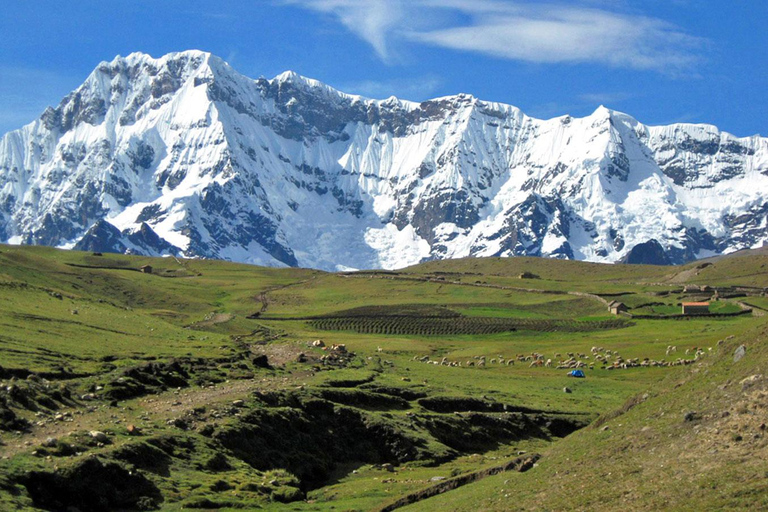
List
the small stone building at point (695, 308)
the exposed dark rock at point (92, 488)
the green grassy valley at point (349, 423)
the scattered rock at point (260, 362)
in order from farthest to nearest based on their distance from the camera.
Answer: the small stone building at point (695, 308)
the scattered rock at point (260, 362)
the exposed dark rock at point (92, 488)
the green grassy valley at point (349, 423)

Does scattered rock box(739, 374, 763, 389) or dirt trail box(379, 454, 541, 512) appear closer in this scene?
scattered rock box(739, 374, 763, 389)

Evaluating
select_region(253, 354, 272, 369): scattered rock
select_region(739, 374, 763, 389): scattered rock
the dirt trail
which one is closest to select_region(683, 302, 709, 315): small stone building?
select_region(253, 354, 272, 369): scattered rock

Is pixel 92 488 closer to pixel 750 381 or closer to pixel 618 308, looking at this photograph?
pixel 750 381

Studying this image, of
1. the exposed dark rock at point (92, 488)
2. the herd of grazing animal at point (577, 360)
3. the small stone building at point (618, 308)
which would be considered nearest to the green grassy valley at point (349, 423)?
the exposed dark rock at point (92, 488)

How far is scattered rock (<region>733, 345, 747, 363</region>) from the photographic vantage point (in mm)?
34469

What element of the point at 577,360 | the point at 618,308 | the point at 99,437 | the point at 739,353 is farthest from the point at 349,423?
the point at 618,308

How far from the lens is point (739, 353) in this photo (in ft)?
114

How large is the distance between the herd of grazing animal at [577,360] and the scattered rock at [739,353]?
156ft

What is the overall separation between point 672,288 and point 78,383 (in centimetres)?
14686

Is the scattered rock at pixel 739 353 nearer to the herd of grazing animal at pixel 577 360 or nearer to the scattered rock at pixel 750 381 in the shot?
the scattered rock at pixel 750 381

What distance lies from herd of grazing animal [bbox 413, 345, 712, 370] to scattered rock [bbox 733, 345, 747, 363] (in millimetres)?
47566

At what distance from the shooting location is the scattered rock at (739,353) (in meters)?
34.5

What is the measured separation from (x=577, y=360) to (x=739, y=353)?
55933 millimetres

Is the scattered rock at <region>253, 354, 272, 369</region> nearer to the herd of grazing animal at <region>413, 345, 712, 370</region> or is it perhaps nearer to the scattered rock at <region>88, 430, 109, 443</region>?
the scattered rock at <region>88, 430, 109, 443</region>
